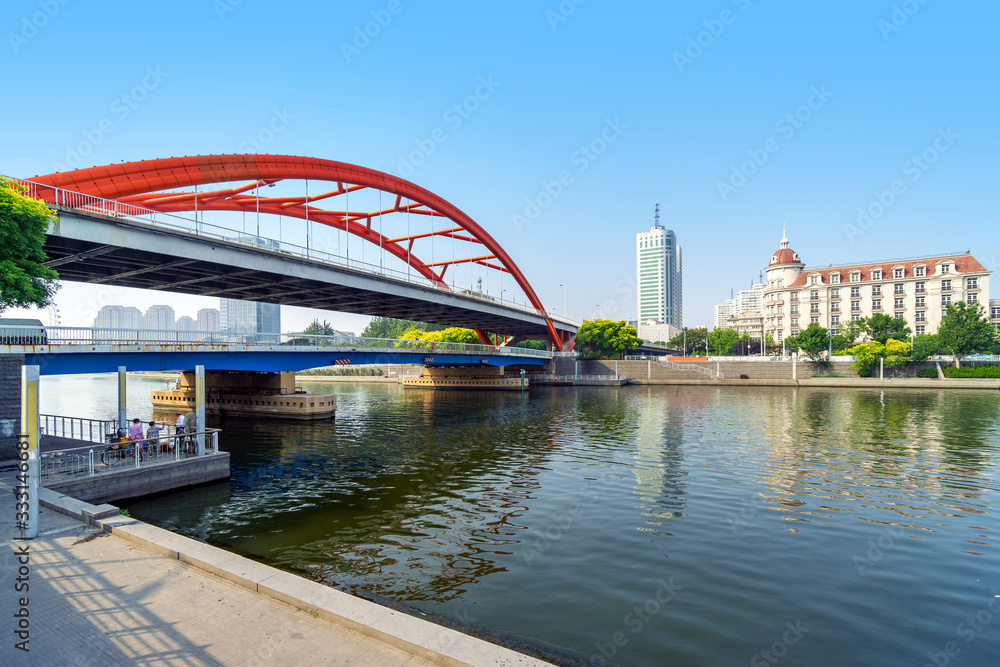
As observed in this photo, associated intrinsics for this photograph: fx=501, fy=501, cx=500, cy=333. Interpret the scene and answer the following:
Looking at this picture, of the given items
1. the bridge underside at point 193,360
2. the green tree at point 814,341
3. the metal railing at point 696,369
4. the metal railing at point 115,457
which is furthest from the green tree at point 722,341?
the metal railing at point 115,457

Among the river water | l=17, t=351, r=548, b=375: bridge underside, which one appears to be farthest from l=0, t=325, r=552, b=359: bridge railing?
the river water

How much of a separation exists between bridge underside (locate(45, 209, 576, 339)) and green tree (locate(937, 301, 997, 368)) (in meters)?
75.5

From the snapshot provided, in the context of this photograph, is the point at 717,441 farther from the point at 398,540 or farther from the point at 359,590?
the point at 359,590

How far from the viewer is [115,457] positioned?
1811cm

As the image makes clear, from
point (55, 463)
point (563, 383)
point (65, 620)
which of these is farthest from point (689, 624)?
point (563, 383)

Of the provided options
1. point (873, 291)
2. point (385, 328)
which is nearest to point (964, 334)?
point (873, 291)

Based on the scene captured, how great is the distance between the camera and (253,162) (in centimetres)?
3856

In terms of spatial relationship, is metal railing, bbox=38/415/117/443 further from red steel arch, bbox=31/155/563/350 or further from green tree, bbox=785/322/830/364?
green tree, bbox=785/322/830/364

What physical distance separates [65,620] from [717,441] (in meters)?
28.4

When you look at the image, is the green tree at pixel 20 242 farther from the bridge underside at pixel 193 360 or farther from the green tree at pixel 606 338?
the green tree at pixel 606 338

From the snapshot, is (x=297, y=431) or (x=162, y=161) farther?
(x=297, y=431)

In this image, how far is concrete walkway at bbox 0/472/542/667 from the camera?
19.8ft

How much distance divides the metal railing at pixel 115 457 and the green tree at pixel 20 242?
25.9 ft

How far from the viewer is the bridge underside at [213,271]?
2642 centimetres
